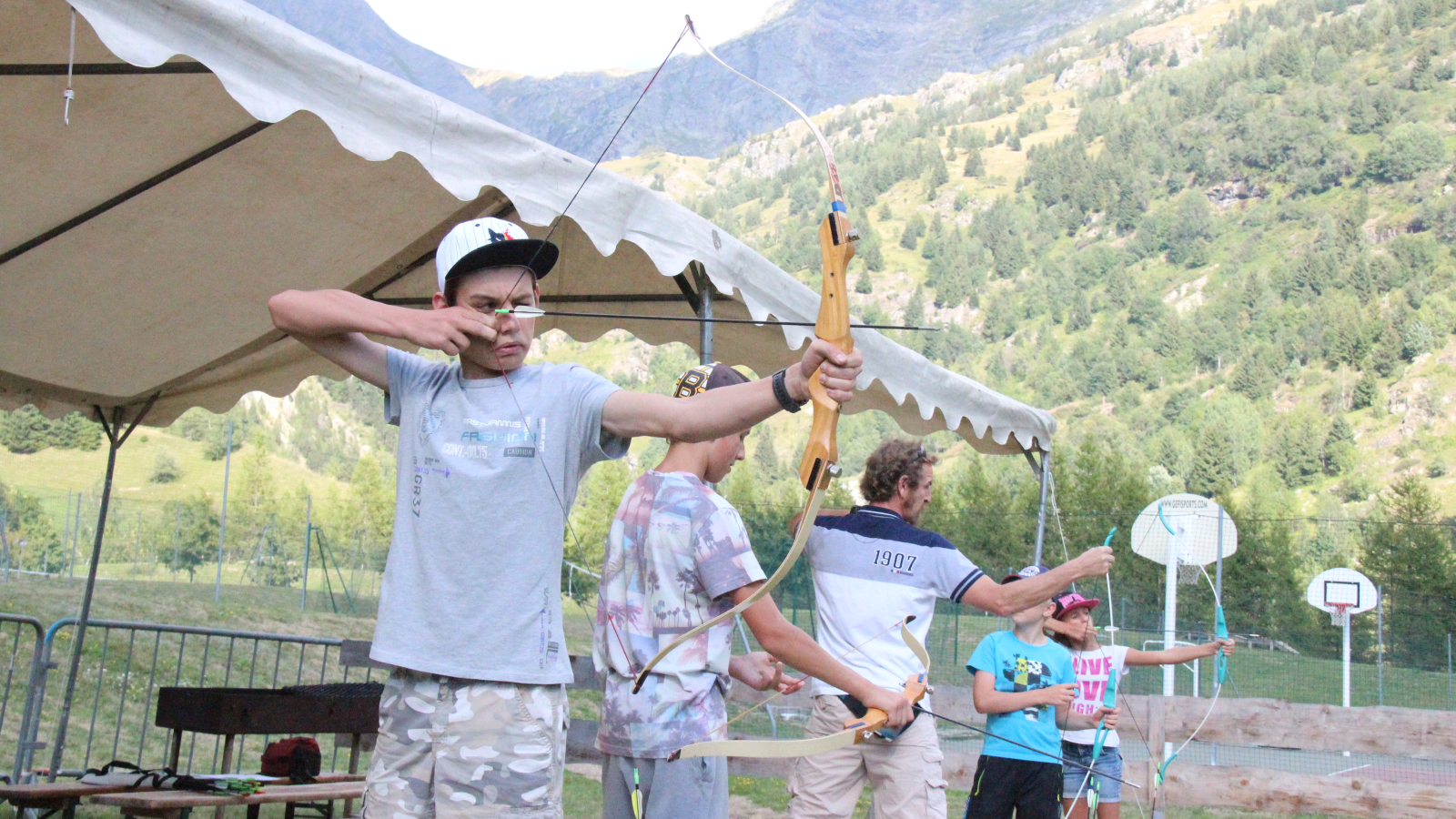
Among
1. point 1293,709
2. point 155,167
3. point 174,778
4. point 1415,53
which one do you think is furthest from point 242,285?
point 1415,53

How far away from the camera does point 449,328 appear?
6.29 feet

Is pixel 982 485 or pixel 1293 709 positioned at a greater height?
pixel 982 485

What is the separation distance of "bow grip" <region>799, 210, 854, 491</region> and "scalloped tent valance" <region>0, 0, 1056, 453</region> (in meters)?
1.31

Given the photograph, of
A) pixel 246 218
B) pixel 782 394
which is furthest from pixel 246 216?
pixel 782 394

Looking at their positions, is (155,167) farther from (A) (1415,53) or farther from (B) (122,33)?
(A) (1415,53)

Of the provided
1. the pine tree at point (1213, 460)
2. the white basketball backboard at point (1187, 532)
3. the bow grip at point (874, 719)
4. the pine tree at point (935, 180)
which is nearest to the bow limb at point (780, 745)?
the bow grip at point (874, 719)

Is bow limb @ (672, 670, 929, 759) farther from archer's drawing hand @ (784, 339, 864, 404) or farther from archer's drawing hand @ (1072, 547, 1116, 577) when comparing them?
archer's drawing hand @ (1072, 547, 1116, 577)

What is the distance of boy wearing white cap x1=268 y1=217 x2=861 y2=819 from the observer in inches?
72.7

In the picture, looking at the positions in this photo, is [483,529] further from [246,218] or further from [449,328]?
[246,218]

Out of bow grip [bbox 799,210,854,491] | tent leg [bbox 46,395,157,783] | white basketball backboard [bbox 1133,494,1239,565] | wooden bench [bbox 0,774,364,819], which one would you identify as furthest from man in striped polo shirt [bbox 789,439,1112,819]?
white basketball backboard [bbox 1133,494,1239,565]

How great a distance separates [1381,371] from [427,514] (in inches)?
4153

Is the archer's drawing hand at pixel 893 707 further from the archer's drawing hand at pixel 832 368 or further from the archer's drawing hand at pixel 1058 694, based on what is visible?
the archer's drawing hand at pixel 1058 694

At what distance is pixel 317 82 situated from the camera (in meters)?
2.58

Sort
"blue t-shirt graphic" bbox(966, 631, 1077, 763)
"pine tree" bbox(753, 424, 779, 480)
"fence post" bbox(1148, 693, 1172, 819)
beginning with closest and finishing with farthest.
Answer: "blue t-shirt graphic" bbox(966, 631, 1077, 763), "fence post" bbox(1148, 693, 1172, 819), "pine tree" bbox(753, 424, 779, 480)
